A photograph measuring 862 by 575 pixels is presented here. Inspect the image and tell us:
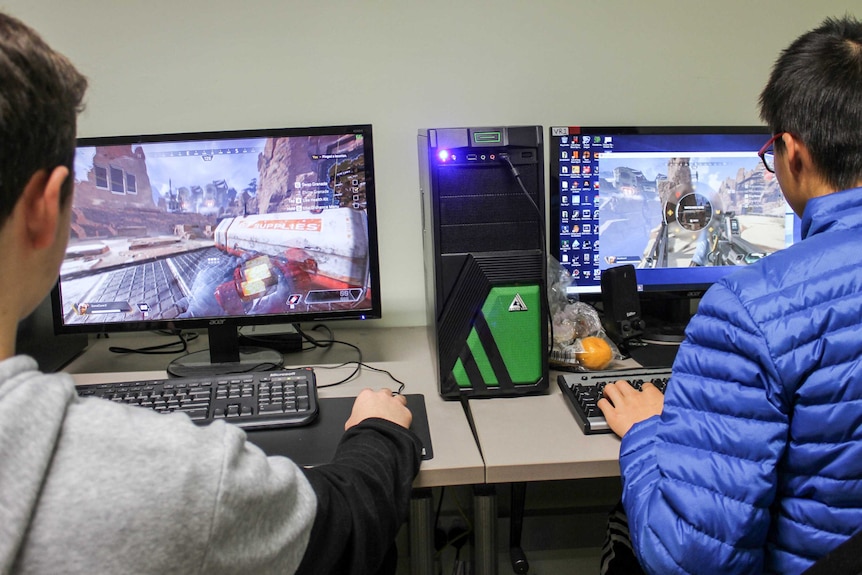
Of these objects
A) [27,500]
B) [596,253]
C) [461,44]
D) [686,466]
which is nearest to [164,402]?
[27,500]

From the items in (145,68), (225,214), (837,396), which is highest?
(145,68)

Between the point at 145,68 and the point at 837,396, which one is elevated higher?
the point at 145,68

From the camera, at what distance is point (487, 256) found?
46.3 inches

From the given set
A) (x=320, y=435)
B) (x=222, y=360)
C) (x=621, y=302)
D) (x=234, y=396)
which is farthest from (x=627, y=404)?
(x=222, y=360)

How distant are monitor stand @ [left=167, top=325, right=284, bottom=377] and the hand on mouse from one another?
36 centimetres

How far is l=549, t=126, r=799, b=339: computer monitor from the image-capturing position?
1.44m

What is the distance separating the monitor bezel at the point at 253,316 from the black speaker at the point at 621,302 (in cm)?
51

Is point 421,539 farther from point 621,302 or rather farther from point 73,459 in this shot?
point 73,459

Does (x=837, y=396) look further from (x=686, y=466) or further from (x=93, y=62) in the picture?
(x=93, y=62)

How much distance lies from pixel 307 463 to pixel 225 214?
1.93ft

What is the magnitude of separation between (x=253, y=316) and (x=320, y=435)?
1.26 ft

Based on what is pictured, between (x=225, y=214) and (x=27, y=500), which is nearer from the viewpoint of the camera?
(x=27, y=500)

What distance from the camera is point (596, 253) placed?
1.48 m

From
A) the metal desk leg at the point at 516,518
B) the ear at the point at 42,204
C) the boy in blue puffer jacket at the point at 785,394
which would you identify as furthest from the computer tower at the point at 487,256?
the ear at the point at 42,204
